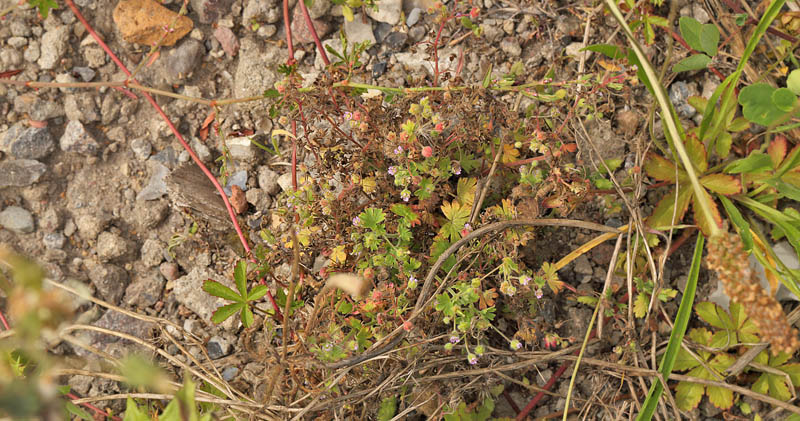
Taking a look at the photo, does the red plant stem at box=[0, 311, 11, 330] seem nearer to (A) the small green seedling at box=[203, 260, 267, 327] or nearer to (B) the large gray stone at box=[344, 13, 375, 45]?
(A) the small green seedling at box=[203, 260, 267, 327]

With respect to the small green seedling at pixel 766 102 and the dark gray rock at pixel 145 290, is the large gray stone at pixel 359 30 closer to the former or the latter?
the dark gray rock at pixel 145 290

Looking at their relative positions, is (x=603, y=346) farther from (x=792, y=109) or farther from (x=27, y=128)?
(x=27, y=128)

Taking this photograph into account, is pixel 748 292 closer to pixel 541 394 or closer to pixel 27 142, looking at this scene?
pixel 541 394

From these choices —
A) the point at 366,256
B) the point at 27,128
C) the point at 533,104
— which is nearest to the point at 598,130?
the point at 533,104

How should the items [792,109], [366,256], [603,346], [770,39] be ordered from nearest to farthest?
[792,109], [366,256], [603,346], [770,39]

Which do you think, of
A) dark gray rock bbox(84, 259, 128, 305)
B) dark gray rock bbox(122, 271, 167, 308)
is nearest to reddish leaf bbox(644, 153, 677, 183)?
dark gray rock bbox(122, 271, 167, 308)

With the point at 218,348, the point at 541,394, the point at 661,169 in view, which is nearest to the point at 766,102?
the point at 661,169
